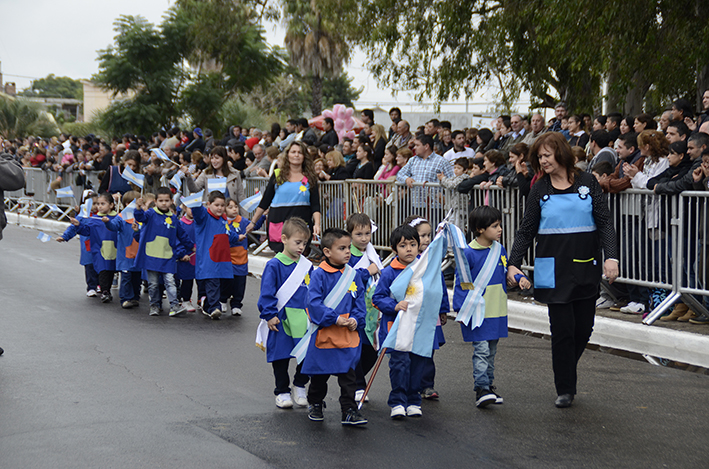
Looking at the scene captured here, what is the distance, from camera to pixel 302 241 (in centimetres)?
549

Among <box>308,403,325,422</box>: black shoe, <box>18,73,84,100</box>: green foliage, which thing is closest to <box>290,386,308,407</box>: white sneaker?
<box>308,403,325,422</box>: black shoe

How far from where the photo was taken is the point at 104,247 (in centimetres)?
1008

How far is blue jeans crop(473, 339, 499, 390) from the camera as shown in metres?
5.59

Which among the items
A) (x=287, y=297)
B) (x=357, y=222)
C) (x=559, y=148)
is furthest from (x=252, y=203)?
(x=559, y=148)

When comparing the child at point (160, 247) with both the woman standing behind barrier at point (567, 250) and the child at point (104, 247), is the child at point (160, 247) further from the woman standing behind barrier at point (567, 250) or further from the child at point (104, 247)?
the woman standing behind barrier at point (567, 250)

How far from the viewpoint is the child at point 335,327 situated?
16.5 ft

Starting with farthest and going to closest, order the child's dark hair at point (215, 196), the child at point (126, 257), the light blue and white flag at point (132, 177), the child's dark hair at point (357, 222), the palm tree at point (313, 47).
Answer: the palm tree at point (313, 47) → the light blue and white flag at point (132, 177) → the child at point (126, 257) → the child's dark hair at point (215, 196) → the child's dark hair at point (357, 222)

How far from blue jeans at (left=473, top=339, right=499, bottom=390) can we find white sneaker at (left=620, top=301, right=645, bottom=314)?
10.9 feet

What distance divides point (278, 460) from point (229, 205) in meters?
5.16

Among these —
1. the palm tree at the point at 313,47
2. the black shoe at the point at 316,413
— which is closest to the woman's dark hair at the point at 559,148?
the black shoe at the point at 316,413

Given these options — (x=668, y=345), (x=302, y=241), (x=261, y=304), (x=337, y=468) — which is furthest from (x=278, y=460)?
(x=668, y=345)

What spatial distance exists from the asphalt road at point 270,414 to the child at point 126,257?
1.54 meters

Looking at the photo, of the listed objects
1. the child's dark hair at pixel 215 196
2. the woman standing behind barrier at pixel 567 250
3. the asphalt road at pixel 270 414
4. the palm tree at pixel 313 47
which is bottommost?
the asphalt road at pixel 270 414

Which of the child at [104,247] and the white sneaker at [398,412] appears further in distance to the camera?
the child at [104,247]
